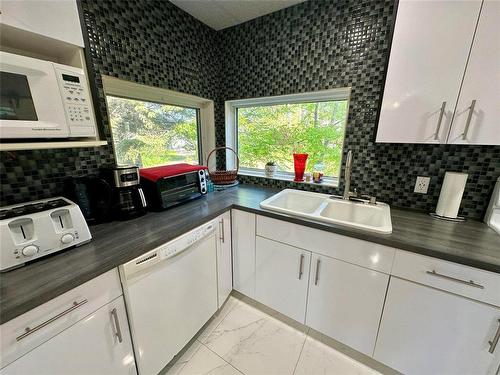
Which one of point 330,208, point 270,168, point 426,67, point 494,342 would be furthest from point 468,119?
point 270,168

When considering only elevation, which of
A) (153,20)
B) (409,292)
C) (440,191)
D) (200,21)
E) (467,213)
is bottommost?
(409,292)

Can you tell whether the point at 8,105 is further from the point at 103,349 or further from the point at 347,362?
the point at 347,362

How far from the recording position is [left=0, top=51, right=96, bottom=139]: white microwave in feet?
2.43

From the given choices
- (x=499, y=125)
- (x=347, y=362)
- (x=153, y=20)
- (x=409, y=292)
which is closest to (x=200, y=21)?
(x=153, y=20)

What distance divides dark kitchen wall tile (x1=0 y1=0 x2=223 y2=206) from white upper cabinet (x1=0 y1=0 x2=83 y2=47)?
0.09m

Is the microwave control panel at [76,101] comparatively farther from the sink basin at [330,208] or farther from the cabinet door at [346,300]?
the cabinet door at [346,300]

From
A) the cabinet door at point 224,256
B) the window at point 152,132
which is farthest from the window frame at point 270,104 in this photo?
the cabinet door at point 224,256

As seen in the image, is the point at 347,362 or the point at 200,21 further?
the point at 200,21

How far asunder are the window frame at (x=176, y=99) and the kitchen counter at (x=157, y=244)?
65 centimetres

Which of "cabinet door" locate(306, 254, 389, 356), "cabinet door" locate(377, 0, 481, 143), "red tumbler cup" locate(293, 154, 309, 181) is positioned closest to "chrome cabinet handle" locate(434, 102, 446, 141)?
"cabinet door" locate(377, 0, 481, 143)

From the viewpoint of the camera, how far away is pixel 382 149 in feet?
4.74

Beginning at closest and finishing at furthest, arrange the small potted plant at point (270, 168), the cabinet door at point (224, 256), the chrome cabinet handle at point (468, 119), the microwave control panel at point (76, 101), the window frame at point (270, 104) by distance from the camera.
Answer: the microwave control panel at point (76, 101) → the chrome cabinet handle at point (468, 119) → the cabinet door at point (224, 256) → the window frame at point (270, 104) → the small potted plant at point (270, 168)

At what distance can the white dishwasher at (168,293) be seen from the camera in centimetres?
95

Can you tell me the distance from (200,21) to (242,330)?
2.59m
